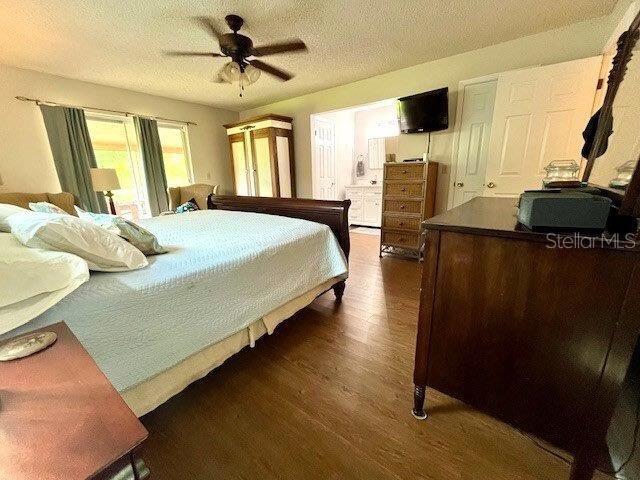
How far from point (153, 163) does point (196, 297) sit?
13.1 ft

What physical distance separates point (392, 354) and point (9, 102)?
4870mm

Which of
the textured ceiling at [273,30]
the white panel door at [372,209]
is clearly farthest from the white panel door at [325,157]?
the textured ceiling at [273,30]

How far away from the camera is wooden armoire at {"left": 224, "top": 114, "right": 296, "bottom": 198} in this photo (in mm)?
4359

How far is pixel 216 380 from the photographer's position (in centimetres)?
145

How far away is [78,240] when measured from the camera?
1.03 metres

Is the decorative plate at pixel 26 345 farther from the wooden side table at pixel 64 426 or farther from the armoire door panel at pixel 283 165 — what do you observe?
the armoire door panel at pixel 283 165

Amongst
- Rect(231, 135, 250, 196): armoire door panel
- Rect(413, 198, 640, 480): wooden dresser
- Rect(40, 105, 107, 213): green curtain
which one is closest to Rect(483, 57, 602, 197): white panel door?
Rect(413, 198, 640, 480): wooden dresser

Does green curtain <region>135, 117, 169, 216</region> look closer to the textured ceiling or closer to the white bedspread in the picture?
the textured ceiling

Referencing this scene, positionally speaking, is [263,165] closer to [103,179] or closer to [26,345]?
[103,179]

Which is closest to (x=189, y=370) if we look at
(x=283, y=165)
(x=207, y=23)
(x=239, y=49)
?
(x=239, y=49)

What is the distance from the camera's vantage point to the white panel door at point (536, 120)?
2.23 m

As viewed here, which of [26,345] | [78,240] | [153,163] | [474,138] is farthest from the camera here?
[153,163]

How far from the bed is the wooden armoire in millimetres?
2560

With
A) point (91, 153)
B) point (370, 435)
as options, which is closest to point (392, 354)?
point (370, 435)
